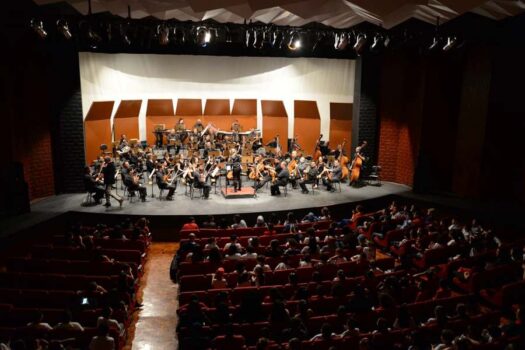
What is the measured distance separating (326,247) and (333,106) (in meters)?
10.6

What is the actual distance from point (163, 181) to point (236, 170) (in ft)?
6.80

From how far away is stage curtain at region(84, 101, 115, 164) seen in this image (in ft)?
53.5

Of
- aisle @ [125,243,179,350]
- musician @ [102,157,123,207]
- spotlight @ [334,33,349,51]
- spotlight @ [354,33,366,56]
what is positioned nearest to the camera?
aisle @ [125,243,179,350]

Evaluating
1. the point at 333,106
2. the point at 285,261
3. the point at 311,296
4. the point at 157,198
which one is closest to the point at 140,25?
the point at 157,198

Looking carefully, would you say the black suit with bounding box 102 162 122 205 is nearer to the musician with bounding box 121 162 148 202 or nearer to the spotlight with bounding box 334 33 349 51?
the musician with bounding box 121 162 148 202

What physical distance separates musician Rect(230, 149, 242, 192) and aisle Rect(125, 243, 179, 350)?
345 cm

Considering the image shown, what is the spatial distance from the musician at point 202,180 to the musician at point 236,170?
32.8 inches

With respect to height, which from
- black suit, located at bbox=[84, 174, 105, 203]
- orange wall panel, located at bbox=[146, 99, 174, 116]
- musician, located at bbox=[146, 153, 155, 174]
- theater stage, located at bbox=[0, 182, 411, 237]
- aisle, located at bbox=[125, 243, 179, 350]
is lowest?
aisle, located at bbox=[125, 243, 179, 350]

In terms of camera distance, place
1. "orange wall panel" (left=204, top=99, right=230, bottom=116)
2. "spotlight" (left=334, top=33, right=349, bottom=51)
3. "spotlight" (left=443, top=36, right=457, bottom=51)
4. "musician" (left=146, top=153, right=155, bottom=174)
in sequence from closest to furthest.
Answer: "spotlight" (left=443, top=36, right=457, bottom=51)
"spotlight" (left=334, top=33, right=349, bottom=51)
"musician" (left=146, top=153, right=155, bottom=174)
"orange wall panel" (left=204, top=99, right=230, bottom=116)

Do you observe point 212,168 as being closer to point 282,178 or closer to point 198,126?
point 282,178

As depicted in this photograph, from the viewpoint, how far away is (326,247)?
883cm

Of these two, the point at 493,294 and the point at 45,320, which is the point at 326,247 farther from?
the point at 45,320

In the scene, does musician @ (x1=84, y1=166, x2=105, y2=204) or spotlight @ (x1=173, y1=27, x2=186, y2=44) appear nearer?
spotlight @ (x1=173, y1=27, x2=186, y2=44)

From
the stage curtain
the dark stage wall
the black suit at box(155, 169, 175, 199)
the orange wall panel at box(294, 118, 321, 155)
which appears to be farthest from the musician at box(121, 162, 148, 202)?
the dark stage wall
